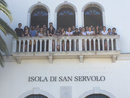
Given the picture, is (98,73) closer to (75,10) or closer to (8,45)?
(75,10)

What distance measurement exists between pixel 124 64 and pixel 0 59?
280 inches

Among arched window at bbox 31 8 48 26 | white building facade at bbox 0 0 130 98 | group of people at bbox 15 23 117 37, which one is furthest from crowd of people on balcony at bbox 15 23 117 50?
arched window at bbox 31 8 48 26

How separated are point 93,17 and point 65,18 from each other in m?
1.79

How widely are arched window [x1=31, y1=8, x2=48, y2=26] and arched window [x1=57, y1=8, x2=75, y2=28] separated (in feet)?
2.78

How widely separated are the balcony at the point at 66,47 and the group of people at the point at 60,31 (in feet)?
1.17

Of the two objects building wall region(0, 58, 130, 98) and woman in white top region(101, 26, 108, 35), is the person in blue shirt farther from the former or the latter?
woman in white top region(101, 26, 108, 35)

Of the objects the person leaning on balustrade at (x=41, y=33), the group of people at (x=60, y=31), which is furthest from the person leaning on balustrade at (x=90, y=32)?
the person leaning on balustrade at (x=41, y=33)

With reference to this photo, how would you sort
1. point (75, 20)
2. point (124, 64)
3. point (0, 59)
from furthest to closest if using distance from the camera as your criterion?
point (75, 20) → point (124, 64) → point (0, 59)

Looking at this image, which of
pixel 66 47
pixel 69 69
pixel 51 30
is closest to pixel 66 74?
pixel 69 69

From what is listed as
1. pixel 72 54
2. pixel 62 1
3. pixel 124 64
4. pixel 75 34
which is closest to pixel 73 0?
pixel 62 1

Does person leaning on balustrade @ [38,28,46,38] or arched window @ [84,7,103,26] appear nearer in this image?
person leaning on balustrade @ [38,28,46,38]

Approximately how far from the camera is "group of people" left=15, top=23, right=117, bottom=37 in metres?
18.2

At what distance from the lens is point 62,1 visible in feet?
65.1

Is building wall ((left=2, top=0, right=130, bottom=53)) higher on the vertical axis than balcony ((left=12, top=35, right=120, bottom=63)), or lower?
higher
